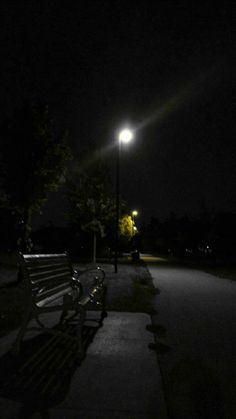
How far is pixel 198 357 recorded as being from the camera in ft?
14.3

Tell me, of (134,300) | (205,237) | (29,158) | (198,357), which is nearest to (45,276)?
(198,357)

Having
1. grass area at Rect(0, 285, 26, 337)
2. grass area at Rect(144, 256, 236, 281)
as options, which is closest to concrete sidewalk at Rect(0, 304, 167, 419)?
grass area at Rect(0, 285, 26, 337)

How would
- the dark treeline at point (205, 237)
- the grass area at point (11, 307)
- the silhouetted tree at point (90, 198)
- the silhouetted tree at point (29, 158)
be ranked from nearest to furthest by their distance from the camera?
the grass area at point (11, 307) < the silhouetted tree at point (29, 158) < the silhouetted tree at point (90, 198) < the dark treeline at point (205, 237)

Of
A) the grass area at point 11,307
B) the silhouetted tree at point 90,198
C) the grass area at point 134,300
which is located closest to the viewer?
the grass area at point 11,307

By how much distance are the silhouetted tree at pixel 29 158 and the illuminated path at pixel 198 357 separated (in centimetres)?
625

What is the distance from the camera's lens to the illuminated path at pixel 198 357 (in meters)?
3.13

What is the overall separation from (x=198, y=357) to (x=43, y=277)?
90.8 inches

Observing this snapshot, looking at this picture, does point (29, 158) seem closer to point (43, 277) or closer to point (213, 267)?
point (43, 277)

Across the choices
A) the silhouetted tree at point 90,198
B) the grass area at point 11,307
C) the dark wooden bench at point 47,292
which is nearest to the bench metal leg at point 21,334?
the dark wooden bench at point 47,292

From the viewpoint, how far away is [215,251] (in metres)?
45.7

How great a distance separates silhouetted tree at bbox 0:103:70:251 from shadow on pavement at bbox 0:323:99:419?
768 cm

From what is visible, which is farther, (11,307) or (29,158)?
(29,158)

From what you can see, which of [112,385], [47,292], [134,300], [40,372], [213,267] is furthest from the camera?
[213,267]

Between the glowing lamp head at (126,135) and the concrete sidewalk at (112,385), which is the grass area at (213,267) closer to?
the glowing lamp head at (126,135)
